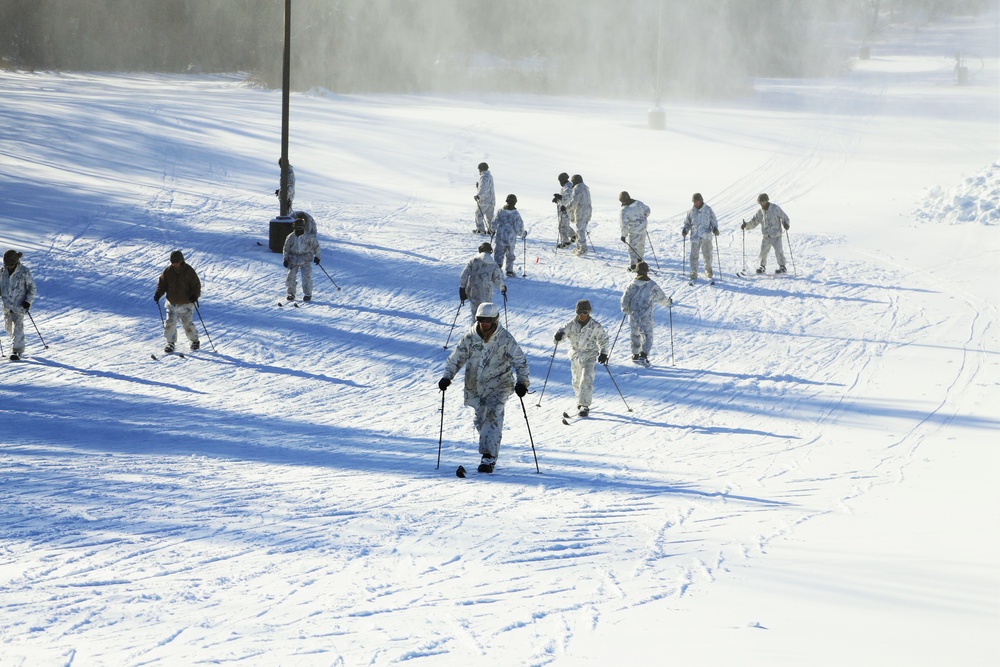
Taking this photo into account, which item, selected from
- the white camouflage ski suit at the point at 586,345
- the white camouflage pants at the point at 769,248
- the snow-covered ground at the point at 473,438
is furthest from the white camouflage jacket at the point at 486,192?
the white camouflage ski suit at the point at 586,345

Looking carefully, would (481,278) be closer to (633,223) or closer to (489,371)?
(633,223)

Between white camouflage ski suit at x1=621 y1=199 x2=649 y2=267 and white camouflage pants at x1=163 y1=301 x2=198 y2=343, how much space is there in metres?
7.24

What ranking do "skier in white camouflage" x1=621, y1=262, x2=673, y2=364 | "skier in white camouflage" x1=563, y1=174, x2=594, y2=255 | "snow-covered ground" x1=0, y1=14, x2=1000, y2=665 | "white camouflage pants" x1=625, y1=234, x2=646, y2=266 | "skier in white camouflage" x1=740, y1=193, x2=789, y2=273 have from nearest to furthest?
1. "snow-covered ground" x1=0, y1=14, x2=1000, y2=665
2. "skier in white camouflage" x1=621, y1=262, x2=673, y2=364
3. "skier in white camouflage" x1=740, y1=193, x2=789, y2=273
4. "white camouflage pants" x1=625, y1=234, x2=646, y2=266
5. "skier in white camouflage" x1=563, y1=174, x2=594, y2=255

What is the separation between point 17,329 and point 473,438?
647 centimetres

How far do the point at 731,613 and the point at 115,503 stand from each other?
4937 mm

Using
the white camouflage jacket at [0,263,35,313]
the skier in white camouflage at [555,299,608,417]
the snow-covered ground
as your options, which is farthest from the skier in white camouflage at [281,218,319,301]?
the skier in white camouflage at [555,299,608,417]

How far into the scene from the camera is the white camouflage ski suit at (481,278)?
46.6 ft

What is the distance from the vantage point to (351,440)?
11016 millimetres

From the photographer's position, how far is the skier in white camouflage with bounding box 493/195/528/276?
55.7ft

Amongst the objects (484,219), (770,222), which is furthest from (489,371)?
(484,219)

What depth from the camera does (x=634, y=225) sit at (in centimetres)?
1788

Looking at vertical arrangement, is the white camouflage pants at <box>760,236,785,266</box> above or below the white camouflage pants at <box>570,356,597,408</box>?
above

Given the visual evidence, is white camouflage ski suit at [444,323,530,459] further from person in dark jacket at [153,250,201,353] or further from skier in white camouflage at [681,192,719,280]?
skier in white camouflage at [681,192,719,280]

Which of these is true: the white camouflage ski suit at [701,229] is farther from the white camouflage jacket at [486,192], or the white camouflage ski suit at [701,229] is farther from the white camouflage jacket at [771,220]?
the white camouflage jacket at [486,192]
